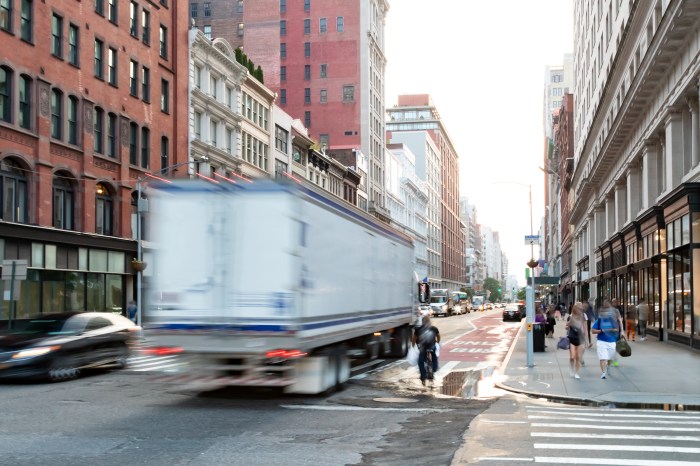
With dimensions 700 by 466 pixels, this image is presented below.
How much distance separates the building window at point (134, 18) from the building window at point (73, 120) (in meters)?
7.37

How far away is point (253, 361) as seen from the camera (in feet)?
43.3

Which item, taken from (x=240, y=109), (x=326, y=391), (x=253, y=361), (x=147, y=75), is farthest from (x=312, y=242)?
(x=240, y=109)

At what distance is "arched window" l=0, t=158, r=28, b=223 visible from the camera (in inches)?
1241

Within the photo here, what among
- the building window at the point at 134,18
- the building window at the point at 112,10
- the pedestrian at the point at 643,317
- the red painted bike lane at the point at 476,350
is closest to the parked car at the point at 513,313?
the red painted bike lane at the point at 476,350

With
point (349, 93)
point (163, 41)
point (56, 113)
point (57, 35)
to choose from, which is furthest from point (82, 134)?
point (349, 93)

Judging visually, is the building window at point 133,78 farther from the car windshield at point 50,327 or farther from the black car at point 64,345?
the car windshield at point 50,327

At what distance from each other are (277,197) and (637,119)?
3009 cm

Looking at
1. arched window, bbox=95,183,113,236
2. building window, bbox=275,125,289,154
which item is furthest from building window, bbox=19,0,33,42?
building window, bbox=275,125,289,154

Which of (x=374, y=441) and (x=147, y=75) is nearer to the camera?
(x=374, y=441)

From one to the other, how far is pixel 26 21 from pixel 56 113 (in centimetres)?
421

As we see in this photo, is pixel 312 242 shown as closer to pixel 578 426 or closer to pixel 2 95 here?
pixel 578 426

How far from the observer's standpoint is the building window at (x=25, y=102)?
32.9 metres

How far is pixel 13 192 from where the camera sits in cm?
3222

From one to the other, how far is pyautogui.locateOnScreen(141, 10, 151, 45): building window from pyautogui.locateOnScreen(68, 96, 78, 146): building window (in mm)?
8373
